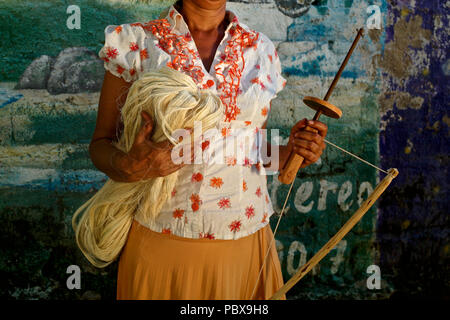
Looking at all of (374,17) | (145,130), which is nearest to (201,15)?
(145,130)

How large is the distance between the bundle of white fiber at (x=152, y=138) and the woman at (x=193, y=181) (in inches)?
1.9

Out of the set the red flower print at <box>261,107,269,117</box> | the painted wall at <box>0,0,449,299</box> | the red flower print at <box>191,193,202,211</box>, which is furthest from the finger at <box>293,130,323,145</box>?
the painted wall at <box>0,0,449,299</box>

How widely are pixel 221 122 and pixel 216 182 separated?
0.23 m

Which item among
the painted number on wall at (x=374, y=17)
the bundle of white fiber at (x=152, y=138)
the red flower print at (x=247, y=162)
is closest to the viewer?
the bundle of white fiber at (x=152, y=138)

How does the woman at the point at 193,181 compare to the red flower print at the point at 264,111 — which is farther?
the red flower print at the point at 264,111

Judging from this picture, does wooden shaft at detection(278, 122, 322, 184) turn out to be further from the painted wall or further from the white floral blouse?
the painted wall

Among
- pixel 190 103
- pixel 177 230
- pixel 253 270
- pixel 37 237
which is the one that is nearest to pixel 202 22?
pixel 190 103

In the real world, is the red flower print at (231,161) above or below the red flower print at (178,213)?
above

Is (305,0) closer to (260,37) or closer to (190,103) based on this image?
(260,37)

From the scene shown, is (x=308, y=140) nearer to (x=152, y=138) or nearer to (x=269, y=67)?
(x=269, y=67)

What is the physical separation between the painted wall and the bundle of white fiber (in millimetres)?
1234

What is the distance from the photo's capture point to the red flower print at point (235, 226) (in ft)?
5.49

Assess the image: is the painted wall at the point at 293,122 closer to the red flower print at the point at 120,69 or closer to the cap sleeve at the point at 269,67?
the cap sleeve at the point at 269,67

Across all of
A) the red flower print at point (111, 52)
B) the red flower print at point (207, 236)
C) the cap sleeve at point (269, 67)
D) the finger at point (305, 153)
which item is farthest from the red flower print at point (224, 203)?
the red flower print at point (111, 52)
